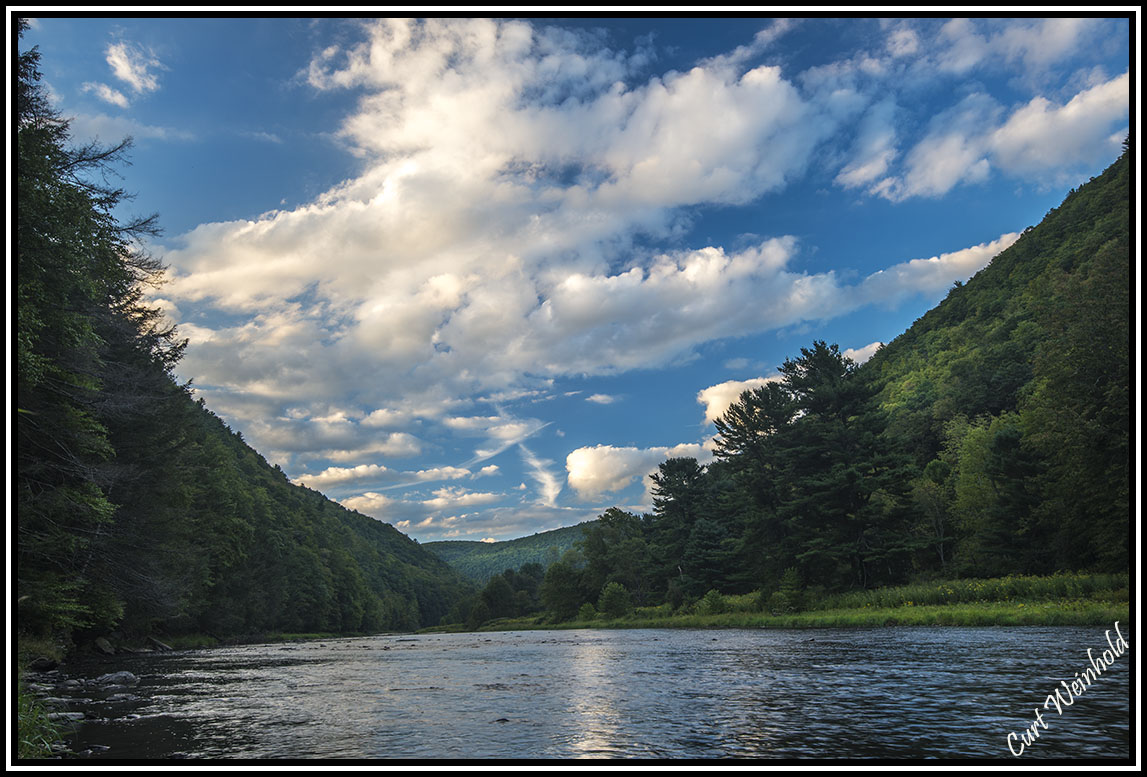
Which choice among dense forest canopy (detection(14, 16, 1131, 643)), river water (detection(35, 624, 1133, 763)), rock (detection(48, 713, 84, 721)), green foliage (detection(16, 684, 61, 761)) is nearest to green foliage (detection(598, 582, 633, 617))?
dense forest canopy (detection(14, 16, 1131, 643))

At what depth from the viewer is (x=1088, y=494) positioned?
1043 inches

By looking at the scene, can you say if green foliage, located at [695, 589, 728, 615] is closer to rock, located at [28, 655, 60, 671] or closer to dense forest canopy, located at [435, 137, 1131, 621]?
dense forest canopy, located at [435, 137, 1131, 621]

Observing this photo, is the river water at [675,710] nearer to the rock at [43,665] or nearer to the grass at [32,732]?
the grass at [32,732]

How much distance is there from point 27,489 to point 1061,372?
3835 centimetres

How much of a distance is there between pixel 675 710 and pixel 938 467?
7174 centimetres

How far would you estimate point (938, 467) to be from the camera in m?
74.6

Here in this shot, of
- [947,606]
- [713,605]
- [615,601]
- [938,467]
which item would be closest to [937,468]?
[938,467]

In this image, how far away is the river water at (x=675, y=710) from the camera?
10328 millimetres

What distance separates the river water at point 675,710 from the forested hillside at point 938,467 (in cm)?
354

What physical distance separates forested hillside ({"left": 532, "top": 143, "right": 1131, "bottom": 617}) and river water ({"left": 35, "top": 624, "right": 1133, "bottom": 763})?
11.6 feet

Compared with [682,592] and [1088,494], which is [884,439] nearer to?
[1088,494]

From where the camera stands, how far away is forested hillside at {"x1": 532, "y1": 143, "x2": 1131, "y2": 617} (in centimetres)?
2531

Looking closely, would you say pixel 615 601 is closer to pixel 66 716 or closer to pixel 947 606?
pixel 947 606

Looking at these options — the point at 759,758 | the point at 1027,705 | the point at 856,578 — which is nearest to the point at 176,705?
the point at 759,758
